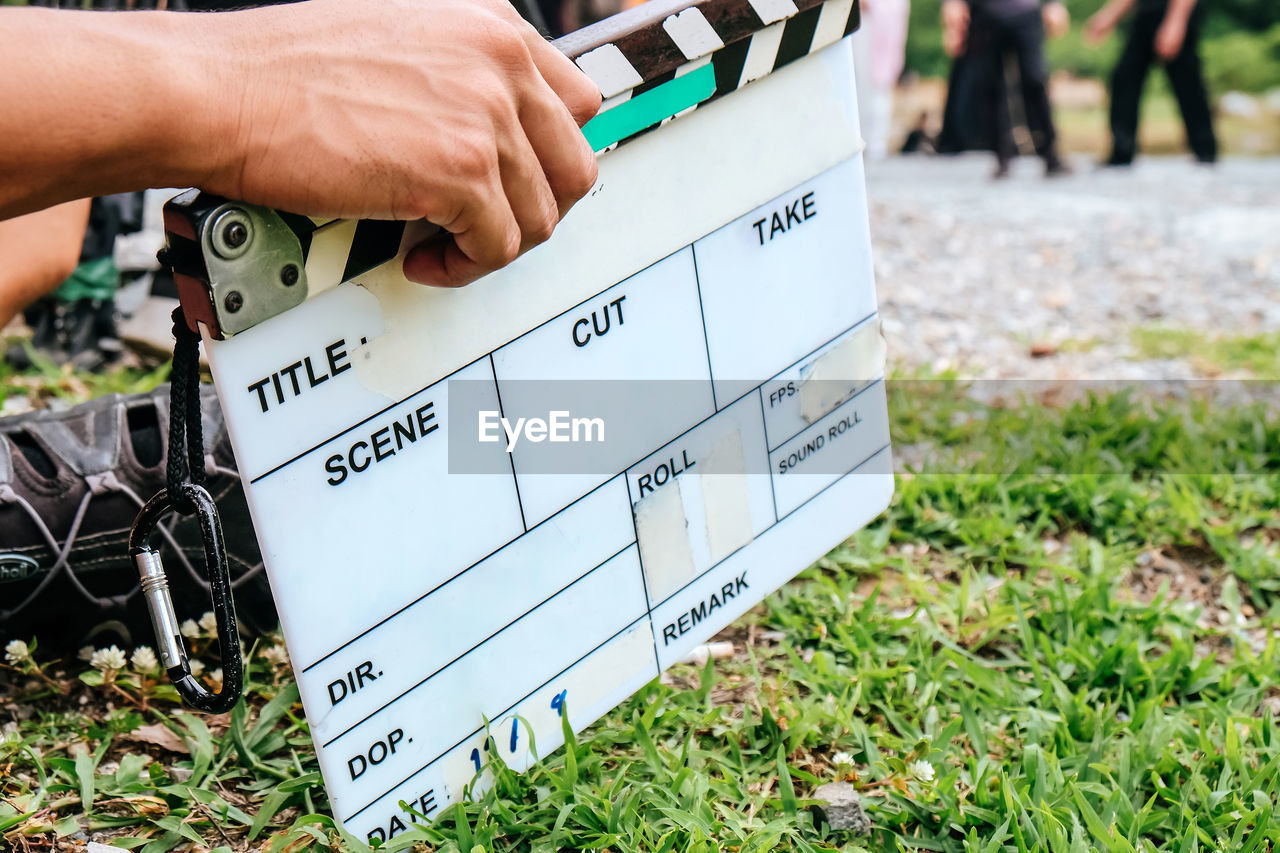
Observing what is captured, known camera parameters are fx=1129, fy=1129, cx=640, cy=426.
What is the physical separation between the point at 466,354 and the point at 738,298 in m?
0.43

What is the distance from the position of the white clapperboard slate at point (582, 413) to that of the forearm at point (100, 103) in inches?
2.7

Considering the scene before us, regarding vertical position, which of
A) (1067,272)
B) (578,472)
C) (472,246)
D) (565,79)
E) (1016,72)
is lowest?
(1067,272)

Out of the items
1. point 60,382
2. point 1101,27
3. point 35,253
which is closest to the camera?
point 35,253

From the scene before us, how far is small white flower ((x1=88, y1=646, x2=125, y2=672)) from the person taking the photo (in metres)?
1.58

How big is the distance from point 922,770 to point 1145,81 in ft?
22.4

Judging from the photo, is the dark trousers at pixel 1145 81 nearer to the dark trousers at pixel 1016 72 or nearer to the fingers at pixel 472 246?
the dark trousers at pixel 1016 72

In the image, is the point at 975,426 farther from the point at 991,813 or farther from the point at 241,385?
the point at 241,385

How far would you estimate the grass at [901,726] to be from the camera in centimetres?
139

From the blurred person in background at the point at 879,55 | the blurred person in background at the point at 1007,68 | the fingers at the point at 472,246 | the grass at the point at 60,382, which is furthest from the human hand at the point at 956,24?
the fingers at the point at 472,246

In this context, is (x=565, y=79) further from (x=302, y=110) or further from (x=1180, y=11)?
(x=1180, y=11)

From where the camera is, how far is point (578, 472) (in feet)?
4.43

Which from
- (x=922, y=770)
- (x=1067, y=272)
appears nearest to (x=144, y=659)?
(x=922, y=770)

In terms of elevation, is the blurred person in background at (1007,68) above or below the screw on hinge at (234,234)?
below

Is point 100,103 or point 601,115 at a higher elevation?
point 100,103
